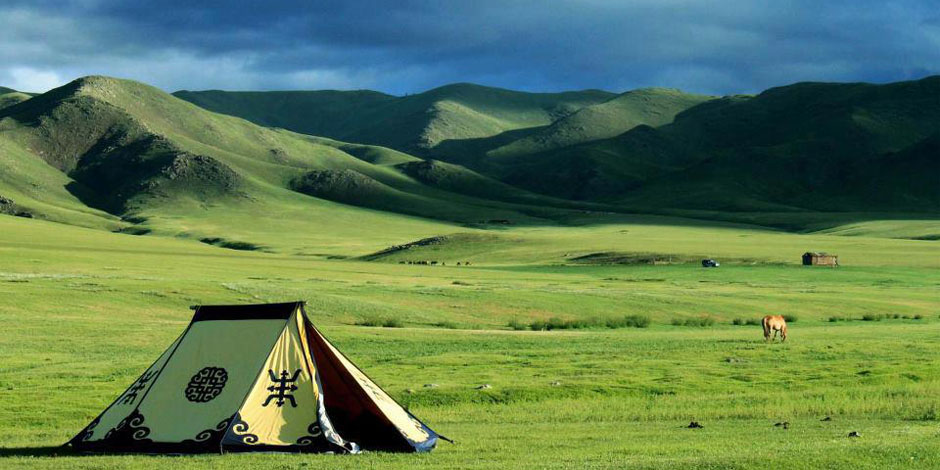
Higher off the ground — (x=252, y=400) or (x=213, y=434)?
(x=252, y=400)

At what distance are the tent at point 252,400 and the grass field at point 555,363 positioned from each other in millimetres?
645

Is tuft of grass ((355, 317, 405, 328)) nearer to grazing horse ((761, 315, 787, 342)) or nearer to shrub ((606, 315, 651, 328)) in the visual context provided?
shrub ((606, 315, 651, 328))

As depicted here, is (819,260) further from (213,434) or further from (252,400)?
(213,434)

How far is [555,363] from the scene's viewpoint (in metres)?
41.4

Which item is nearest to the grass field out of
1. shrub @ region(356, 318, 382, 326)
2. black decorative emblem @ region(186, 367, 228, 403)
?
shrub @ region(356, 318, 382, 326)

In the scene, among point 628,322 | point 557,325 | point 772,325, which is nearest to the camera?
point 772,325

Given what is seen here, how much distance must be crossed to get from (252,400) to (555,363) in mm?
21094

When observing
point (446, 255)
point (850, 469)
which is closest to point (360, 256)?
point (446, 255)

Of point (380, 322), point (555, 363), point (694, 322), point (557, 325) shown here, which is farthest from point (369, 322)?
point (555, 363)

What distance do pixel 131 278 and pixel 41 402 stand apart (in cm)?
5354

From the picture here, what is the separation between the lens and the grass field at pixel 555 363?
21.7m

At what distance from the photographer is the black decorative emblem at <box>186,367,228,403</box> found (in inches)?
870

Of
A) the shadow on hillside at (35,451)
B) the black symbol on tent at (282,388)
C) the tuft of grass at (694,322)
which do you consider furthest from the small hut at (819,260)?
the shadow on hillside at (35,451)

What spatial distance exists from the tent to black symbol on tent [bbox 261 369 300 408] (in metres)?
0.02
